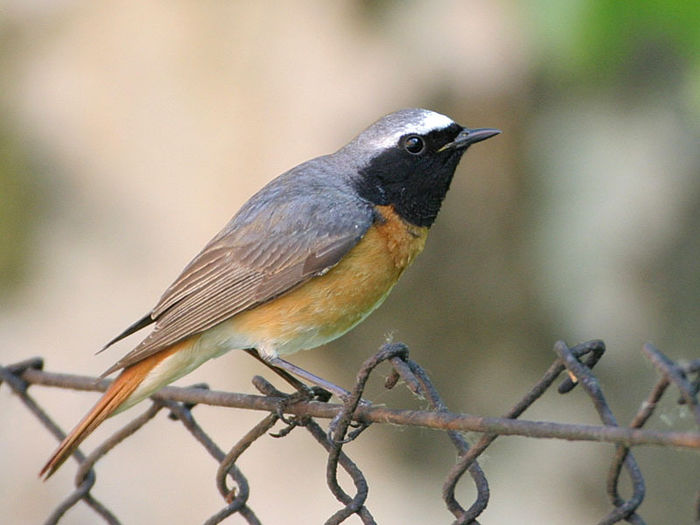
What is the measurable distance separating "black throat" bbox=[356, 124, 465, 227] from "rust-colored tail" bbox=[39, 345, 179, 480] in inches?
33.3

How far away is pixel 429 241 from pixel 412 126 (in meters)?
1.70

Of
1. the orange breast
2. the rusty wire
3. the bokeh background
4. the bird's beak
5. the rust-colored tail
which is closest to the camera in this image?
the rusty wire

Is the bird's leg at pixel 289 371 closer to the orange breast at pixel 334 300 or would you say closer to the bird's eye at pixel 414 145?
the orange breast at pixel 334 300

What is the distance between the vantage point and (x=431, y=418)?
1696mm

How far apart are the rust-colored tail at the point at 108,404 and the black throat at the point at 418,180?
0.85m

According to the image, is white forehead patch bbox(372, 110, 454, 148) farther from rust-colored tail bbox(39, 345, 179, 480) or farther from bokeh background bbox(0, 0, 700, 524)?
bokeh background bbox(0, 0, 700, 524)

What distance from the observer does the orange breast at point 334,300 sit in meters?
3.06

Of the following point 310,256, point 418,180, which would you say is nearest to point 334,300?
point 310,256

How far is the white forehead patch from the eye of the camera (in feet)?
10.7

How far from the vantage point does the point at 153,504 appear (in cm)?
520

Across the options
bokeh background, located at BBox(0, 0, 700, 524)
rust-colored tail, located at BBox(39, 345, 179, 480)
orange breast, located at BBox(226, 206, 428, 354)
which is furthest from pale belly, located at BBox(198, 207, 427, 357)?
bokeh background, located at BBox(0, 0, 700, 524)

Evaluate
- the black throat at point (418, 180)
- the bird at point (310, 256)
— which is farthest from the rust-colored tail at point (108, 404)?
the black throat at point (418, 180)

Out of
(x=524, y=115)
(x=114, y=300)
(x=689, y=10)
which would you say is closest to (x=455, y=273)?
(x=524, y=115)

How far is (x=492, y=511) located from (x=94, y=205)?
2702 millimetres
